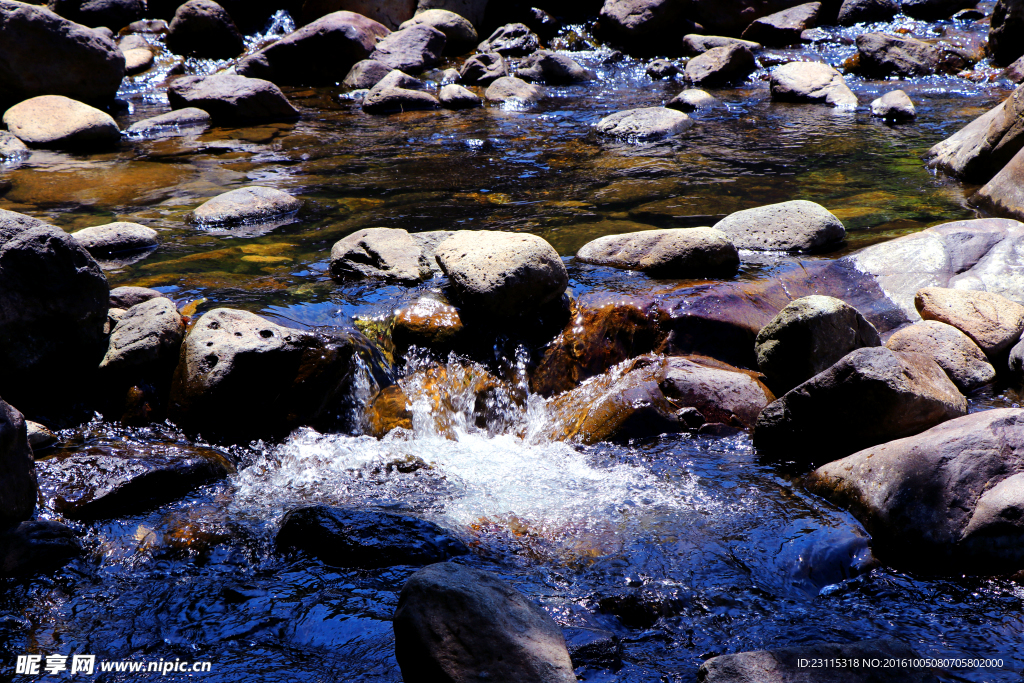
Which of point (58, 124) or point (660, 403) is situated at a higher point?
point (58, 124)

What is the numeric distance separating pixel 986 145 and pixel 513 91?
736 centimetres

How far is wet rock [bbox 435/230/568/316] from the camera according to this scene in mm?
4863

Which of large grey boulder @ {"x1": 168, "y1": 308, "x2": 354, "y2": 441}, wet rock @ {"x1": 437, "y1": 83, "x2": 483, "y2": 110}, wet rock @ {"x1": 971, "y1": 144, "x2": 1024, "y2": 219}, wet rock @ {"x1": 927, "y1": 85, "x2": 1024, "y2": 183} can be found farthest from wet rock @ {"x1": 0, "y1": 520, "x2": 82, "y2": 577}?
wet rock @ {"x1": 437, "y1": 83, "x2": 483, "y2": 110}

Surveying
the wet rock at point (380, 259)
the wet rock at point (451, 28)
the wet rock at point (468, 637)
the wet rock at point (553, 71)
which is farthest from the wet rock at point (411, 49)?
the wet rock at point (468, 637)

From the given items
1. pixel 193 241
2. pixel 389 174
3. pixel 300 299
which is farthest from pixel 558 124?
pixel 300 299

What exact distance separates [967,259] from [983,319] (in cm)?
75

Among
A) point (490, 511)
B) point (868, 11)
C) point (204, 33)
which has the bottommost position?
point (490, 511)

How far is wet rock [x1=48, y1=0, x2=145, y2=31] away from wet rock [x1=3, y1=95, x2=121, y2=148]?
24.1ft

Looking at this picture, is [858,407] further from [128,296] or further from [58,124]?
[58,124]

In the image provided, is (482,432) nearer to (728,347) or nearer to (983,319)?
(728,347)

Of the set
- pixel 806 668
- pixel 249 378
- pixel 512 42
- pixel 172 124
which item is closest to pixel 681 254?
pixel 249 378

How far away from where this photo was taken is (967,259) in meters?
5.46

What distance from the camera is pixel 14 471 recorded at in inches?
128

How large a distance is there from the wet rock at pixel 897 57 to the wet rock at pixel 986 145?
573 centimetres
